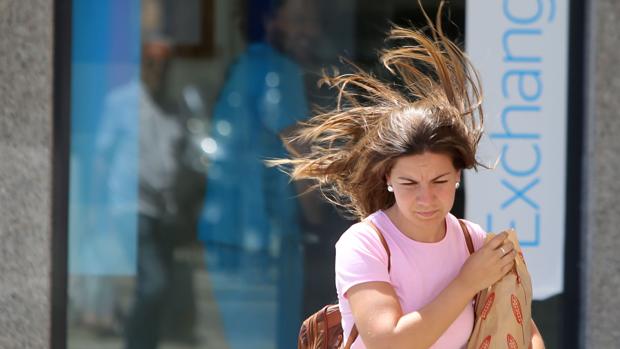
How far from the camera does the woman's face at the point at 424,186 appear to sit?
243 cm

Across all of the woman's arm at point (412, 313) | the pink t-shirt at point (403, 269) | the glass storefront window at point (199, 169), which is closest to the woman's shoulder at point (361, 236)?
the pink t-shirt at point (403, 269)

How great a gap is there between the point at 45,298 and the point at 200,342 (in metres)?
0.79

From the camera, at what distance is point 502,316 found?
245 centimetres

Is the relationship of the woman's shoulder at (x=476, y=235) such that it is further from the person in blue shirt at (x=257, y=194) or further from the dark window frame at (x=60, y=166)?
the dark window frame at (x=60, y=166)

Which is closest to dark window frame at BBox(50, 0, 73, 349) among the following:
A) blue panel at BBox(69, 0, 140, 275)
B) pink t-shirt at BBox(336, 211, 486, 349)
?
blue panel at BBox(69, 0, 140, 275)

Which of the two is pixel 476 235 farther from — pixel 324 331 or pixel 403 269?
pixel 324 331

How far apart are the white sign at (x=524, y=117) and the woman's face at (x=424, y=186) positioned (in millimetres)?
2268

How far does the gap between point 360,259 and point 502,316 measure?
35cm

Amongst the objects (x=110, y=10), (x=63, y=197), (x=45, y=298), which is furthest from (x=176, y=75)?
(x=45, y=298)

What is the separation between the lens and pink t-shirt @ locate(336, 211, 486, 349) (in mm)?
2414

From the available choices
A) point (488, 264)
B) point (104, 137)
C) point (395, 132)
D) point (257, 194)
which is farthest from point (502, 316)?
point (104, 137)

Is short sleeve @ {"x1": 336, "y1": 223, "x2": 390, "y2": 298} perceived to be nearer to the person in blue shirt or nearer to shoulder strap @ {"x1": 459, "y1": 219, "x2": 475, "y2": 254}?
shoulder strap @ {"x1": 459, "y1": 219, "x2": 475, "y2": 254}

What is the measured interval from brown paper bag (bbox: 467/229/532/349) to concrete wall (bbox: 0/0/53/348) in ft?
8.95

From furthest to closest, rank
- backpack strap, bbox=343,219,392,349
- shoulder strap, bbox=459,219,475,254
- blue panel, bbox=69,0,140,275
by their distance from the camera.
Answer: blue panel, bbox=69,0,140,275 < shoulder strap, bbox=459,219,475,254 < backpack strap, bbox=343,219,392,349
